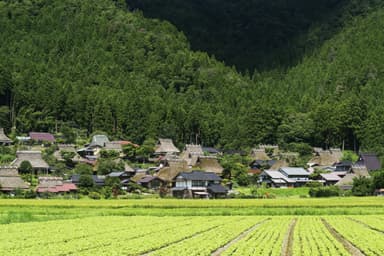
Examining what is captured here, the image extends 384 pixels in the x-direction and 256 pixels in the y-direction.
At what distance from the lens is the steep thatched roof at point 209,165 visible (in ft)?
216

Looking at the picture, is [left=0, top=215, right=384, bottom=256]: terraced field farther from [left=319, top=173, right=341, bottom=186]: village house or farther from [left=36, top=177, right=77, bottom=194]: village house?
[left=319, top=173, right=341, bottom=186]: village house

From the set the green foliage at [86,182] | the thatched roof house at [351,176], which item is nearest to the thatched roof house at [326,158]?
the thatched roof house at [351,176]

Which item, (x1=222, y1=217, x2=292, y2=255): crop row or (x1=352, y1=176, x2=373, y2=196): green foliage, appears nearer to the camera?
(x1=222, y1=217, x2=292, y2=255): crop row

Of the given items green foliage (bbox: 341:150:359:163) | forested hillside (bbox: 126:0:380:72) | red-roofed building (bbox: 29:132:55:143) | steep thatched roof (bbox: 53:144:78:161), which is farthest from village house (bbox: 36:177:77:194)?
forested hillside (bbox: 126:0:380:72)

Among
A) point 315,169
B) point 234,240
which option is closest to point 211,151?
point 315,169

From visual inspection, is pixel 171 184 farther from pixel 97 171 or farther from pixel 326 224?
pixel 326 224

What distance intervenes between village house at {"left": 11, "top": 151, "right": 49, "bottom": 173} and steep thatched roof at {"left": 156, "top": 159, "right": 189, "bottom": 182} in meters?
12.7

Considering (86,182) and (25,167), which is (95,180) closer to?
(86,182)

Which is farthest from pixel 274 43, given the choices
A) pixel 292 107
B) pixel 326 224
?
pixel 326 224

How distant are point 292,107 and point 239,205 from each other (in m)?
57.5

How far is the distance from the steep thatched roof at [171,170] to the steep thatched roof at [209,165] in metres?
2.43

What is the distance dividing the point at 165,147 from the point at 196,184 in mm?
19787

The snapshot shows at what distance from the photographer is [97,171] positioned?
6525cm

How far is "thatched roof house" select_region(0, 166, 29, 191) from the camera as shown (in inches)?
2057
